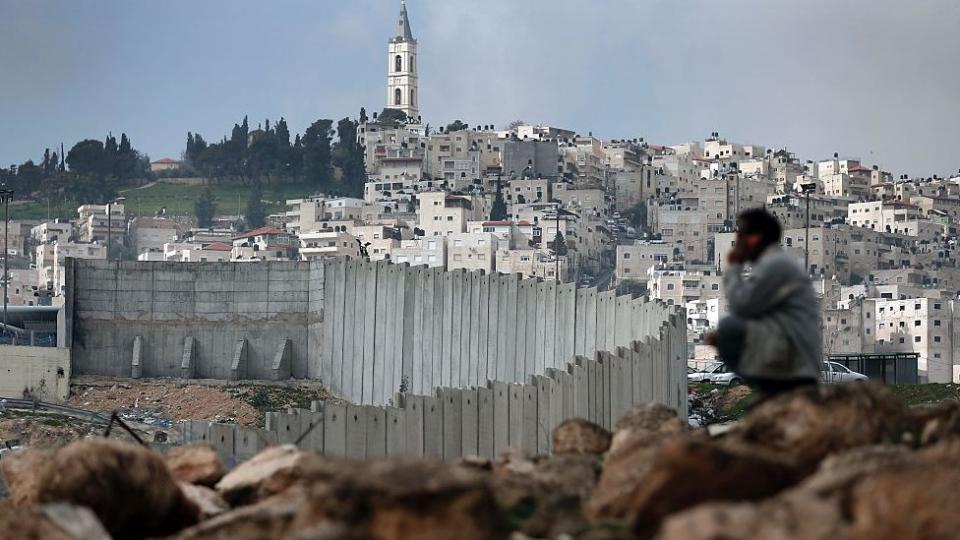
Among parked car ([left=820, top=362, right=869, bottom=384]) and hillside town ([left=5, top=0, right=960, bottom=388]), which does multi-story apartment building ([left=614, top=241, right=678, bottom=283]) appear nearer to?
hillside town ([left=5, top=0, right=960, bottom=388])

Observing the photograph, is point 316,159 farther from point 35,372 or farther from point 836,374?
point 836,374

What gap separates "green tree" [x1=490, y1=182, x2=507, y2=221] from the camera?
579ft

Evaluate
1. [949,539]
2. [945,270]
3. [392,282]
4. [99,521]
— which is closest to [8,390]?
[392,282]

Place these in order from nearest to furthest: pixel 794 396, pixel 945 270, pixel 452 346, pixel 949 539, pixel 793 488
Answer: pixel 949 539
pixel 793 488
pixel 794 396
pixel 452 346
pixel 945 270

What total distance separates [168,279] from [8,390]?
144 inches

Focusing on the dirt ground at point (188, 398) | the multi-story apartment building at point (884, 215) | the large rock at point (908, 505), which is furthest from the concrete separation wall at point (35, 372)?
the multi-story apartment building at point (884, 215)

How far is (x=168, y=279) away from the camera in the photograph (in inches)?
1686

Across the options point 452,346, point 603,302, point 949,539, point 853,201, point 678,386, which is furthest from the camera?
point 853,201

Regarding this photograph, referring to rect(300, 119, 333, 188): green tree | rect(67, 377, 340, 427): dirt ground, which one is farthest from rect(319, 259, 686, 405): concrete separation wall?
rect(300, 119, 333, 188): green tree

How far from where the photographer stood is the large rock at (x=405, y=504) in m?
7.14

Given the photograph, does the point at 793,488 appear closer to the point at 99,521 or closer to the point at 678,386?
the point at 99,521

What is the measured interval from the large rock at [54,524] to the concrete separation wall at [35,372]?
32691 mm

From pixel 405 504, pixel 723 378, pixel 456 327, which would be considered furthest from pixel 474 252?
pixel 405 504

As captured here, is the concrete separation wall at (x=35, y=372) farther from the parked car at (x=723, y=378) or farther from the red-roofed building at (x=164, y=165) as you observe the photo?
the red-roofed building at (x=164, y=165)
